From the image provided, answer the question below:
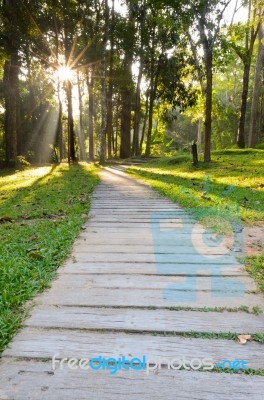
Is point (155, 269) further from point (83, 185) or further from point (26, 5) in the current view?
point (26, 5)

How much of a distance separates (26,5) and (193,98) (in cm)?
1325

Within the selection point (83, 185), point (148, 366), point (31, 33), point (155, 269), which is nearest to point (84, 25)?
point (31, 33)

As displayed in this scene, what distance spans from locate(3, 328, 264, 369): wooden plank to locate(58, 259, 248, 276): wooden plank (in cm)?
120

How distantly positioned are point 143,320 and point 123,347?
39cm

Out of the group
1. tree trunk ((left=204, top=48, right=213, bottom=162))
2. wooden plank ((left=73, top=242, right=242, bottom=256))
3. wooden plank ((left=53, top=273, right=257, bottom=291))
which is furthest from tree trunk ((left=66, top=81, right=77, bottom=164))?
wooden plank ((left=53, top=273, right=257, bottom=291))

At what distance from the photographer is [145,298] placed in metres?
3.09

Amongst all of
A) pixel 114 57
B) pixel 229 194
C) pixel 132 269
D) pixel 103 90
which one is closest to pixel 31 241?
pixel 132 269

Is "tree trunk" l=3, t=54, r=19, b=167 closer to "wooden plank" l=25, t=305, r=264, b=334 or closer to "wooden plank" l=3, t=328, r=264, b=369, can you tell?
"wooden plank" l=25, t=305, r=264, b=334

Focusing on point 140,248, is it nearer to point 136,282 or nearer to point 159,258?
point 159,258

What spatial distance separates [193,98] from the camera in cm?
2570

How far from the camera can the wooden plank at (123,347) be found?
2.28 metres

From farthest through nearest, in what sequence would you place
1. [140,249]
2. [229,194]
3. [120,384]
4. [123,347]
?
[229,194]
[140,249]
[123,347]
[120,384]

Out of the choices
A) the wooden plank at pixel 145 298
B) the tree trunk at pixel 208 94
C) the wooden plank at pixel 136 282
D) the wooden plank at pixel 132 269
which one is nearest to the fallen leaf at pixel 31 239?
the wooden plank at pixel 132 269

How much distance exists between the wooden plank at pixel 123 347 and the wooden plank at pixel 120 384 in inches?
5.2
